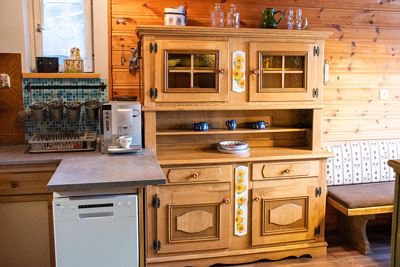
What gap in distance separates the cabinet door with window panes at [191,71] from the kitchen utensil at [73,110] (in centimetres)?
61

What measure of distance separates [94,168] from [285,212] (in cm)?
150

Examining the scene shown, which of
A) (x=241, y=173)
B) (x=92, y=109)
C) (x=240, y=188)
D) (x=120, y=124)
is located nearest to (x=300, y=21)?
(x=241, y=173)

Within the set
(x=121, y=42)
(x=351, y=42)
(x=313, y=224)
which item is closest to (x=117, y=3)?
(x=121, y=42)

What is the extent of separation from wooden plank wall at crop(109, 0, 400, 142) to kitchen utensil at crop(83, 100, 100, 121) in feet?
4.34

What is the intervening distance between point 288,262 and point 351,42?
1906 mm

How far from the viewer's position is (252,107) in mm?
3045

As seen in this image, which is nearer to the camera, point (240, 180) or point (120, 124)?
point (120, 124)

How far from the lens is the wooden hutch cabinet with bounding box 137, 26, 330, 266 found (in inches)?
114

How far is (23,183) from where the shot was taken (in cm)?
261

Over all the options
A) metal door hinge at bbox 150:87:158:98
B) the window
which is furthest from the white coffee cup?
the window

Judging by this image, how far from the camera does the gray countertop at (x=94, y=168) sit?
201 cm

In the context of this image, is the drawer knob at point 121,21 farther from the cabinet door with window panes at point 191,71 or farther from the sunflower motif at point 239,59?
the sunflower motif at point 239,59

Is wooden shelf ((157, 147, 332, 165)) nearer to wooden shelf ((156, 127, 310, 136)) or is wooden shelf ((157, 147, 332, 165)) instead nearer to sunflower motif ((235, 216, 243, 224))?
wooden shelf ((156, 127, 310, 136))

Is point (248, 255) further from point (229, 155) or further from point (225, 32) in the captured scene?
point (225, 32)
